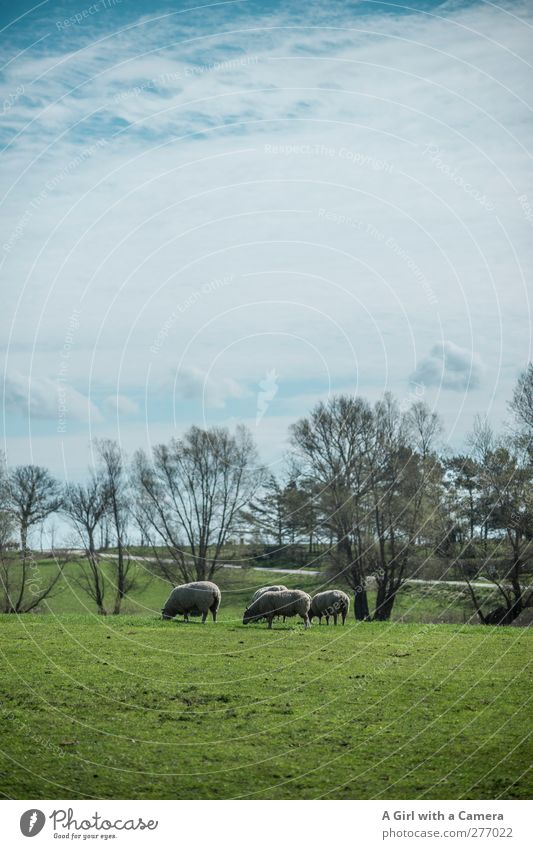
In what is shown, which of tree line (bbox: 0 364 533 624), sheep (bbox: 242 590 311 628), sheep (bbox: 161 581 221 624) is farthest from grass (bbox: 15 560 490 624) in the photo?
sheep (bbox: 242 590 311 628)

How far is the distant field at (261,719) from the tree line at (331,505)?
19.0 metres

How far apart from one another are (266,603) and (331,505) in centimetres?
1404

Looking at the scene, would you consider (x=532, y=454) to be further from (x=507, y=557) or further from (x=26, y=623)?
(x=26, y=623)

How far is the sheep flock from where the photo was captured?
29203mm

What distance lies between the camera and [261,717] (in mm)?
14914

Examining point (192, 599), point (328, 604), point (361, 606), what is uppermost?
point (192, 599)

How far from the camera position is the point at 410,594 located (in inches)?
1891

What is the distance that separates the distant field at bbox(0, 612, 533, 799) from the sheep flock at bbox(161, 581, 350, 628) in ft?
19.9

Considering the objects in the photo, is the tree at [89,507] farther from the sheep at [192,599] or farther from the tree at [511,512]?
the tree at [511,512]

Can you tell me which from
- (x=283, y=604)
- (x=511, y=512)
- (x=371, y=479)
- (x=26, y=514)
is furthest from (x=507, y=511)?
(x=26, y=514)

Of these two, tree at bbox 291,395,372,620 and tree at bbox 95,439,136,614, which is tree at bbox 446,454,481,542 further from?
tree at bbox 95,439,136,614

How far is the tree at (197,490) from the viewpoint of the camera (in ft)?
160

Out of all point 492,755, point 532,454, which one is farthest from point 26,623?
point 532,454

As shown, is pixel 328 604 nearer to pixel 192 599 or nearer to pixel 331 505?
pixel 192 599
